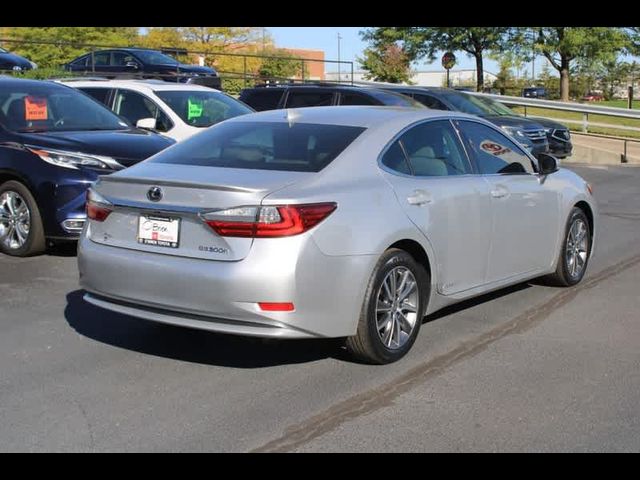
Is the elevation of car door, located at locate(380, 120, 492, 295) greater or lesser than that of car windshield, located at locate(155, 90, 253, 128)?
lesser

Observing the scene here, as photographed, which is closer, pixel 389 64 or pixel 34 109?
pixel 34 109

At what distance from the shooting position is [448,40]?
41.3 m

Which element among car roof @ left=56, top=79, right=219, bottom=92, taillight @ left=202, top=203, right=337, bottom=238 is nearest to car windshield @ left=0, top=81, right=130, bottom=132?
car roof @ left=56, top=79, right=219, bottom=92

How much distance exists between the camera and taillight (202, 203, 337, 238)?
4.53 m

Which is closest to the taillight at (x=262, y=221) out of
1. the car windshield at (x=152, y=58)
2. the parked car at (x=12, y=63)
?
the parked car at (x=12, y=63)

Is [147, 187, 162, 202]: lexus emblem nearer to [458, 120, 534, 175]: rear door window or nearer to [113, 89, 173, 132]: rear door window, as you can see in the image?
[458, 120, 534, 175]: rear door window

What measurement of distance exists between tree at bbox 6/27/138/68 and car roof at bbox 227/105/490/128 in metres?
30.0

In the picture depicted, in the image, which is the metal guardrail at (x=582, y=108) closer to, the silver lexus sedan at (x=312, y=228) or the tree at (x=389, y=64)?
the silver lexus sedan at (x=312, y=228)

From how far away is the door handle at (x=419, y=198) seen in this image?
5.31 metres

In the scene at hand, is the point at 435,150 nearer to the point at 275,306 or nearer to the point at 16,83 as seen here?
the point at 275,306

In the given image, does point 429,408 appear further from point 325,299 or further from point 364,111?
point 364,111

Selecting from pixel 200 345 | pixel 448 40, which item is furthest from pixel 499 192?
pixel 448 40

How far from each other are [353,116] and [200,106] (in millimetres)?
6607

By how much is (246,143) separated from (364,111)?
947 millimetres
